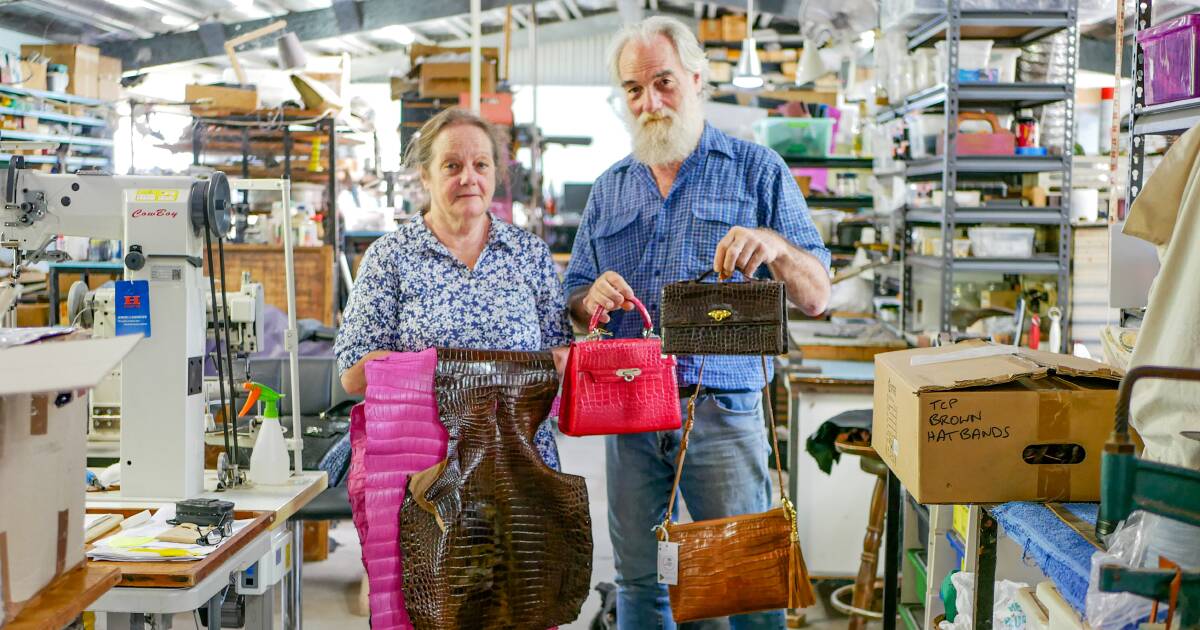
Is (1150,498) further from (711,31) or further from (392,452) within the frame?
(711,31)

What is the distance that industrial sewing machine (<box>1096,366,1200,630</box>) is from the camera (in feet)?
3.84

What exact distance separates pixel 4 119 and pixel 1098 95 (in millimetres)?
8180

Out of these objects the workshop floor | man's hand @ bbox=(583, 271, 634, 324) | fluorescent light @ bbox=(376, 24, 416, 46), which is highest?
fluorescent light @ bbox=(376, 24, 416, 46)

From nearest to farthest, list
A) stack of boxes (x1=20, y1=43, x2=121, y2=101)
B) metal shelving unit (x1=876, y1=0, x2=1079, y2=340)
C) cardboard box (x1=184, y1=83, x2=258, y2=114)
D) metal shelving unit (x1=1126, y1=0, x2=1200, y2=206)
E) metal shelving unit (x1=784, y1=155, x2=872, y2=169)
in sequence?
1. metal shelving unit (x1=1126, y1=0, x2=1200, y2=206)
2. metal shelving unit (x1=876, y1=0, x2=1079, y2=340)
3. metal shelving unit (x1=784, y1=155, x2=872, y2=169)
4. cardboard box (x1=184, y1=83, x2=258, y2=114)
5. stack of boxes (x1=20, y1=43, x2=121, y2=101)

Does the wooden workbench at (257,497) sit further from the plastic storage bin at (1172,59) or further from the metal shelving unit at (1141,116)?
the plastic storage bin at (1172,59)

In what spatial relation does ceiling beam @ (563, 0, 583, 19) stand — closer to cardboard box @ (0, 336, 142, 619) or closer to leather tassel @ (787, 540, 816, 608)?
leather tassel @ (787, 540, 816, 608)

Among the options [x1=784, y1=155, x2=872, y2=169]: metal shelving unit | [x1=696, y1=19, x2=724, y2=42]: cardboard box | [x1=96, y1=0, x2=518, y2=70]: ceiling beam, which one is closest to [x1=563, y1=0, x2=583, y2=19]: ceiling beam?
[x1=696, y1=19, x2=724, y2=42]: cardboard box

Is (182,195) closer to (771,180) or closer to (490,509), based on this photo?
(490,509)

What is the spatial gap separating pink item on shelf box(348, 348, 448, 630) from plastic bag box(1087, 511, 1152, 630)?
1.32m

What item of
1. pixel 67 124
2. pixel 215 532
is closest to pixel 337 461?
pixel 215 532

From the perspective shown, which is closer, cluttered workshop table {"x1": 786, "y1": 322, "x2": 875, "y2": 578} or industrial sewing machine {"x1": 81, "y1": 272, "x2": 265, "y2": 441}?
industrial sewing machine {"x1": 81, "y1": 272, "x2": 265, "y2": 441}

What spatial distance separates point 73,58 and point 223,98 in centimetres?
324

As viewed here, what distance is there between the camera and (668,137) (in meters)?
2.38

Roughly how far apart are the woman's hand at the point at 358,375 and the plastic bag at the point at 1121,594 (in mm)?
1475
